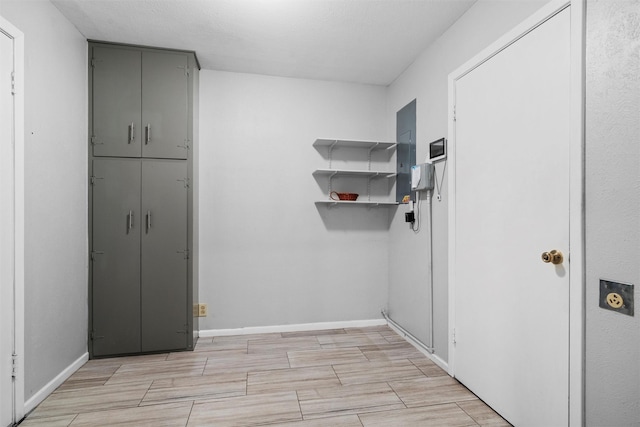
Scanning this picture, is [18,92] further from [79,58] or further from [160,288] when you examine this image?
[160,288]

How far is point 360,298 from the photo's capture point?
3.57m

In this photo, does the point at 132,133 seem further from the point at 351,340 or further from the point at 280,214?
the point at 351,340

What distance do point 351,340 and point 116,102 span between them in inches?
118

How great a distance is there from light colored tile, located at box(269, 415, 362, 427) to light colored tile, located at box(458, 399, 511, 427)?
69 centimetres

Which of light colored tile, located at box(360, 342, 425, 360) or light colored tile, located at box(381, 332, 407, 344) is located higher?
light colored tile, located at box(360, 342, 425, 360)

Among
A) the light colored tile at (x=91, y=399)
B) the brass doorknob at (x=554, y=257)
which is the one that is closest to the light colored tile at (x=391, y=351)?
the brass doorknob at (x=554, y=257)

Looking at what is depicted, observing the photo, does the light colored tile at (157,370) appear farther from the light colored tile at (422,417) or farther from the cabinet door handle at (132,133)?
the cabinet door handle at (132,133)

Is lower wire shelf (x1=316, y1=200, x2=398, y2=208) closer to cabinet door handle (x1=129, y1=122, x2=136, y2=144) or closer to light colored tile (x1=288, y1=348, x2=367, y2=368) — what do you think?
light colored tile (x1=288, y1=348, x2=367, y2=368)

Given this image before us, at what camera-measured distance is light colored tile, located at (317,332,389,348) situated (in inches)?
120

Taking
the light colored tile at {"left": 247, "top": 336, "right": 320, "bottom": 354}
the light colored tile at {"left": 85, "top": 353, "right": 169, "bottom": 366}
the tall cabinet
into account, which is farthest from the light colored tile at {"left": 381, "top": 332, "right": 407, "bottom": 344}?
the light colored tile at {"left": 85, "top": 353, "right": 169, "bottom": 366}

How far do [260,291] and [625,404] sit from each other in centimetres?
275

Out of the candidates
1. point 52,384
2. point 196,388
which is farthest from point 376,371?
point 52,384

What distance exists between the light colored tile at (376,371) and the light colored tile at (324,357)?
93mm

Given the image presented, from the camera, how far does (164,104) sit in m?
2.85
